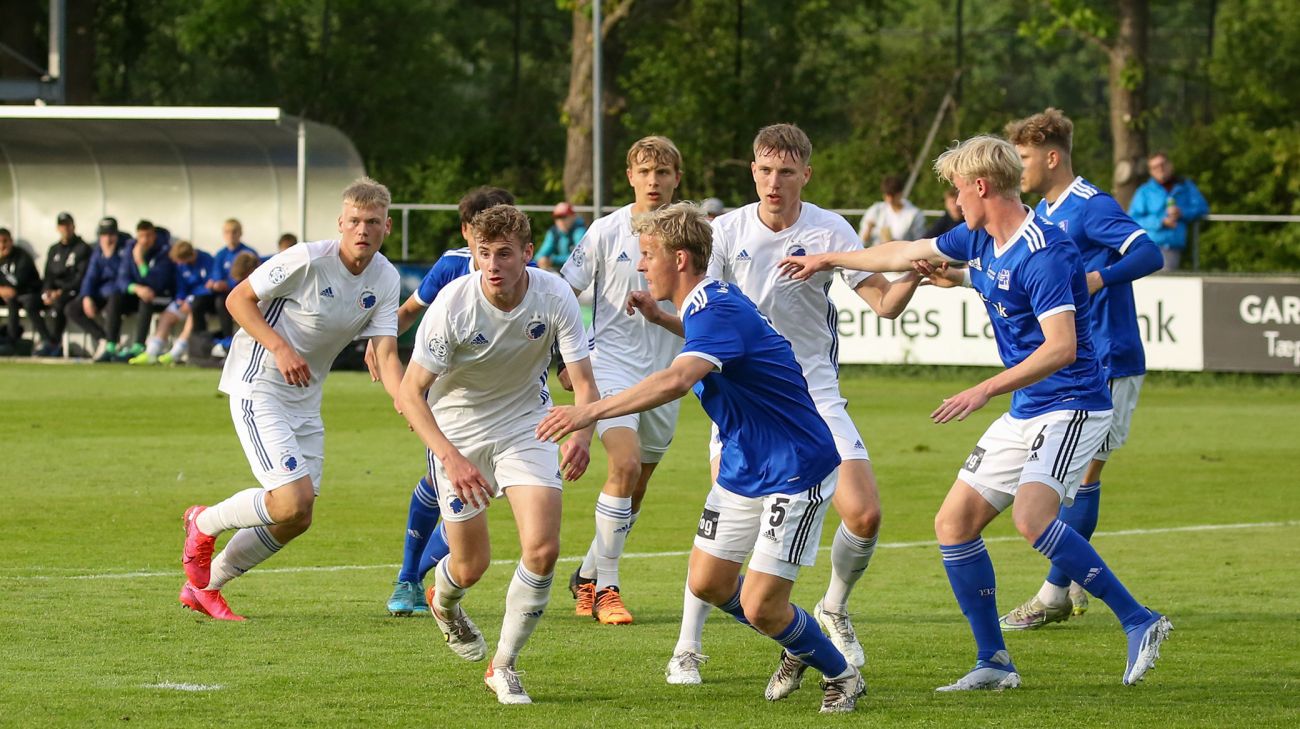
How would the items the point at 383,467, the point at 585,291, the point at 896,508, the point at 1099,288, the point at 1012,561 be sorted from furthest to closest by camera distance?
the point at 383,467 < the point at 896,508 < the point at 1012,561 < the point at 585,291 < the point at 1099,288

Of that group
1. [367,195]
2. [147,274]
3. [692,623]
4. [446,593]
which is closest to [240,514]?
[367,195]

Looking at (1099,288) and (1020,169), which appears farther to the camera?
(1099,288)

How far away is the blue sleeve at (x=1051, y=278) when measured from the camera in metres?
6.76

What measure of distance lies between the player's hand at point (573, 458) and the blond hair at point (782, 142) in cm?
166

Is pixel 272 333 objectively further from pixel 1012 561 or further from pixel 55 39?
pixel 55 39

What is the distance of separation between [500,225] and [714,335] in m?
0.95

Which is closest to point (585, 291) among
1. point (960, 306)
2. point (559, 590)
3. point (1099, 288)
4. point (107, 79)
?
point (559, 590)

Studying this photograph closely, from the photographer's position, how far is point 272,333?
26.9 ft

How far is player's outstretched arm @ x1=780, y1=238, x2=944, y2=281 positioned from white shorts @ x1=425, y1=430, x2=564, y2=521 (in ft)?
4.03

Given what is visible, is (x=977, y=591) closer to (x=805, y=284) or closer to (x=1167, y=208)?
(x=805, y=284)

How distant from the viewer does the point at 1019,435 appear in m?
7.14

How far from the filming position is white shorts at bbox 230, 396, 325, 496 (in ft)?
27.2

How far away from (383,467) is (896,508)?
4.02 metres

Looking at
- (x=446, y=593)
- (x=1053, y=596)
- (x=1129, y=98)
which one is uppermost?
(x=1129, y=98)
